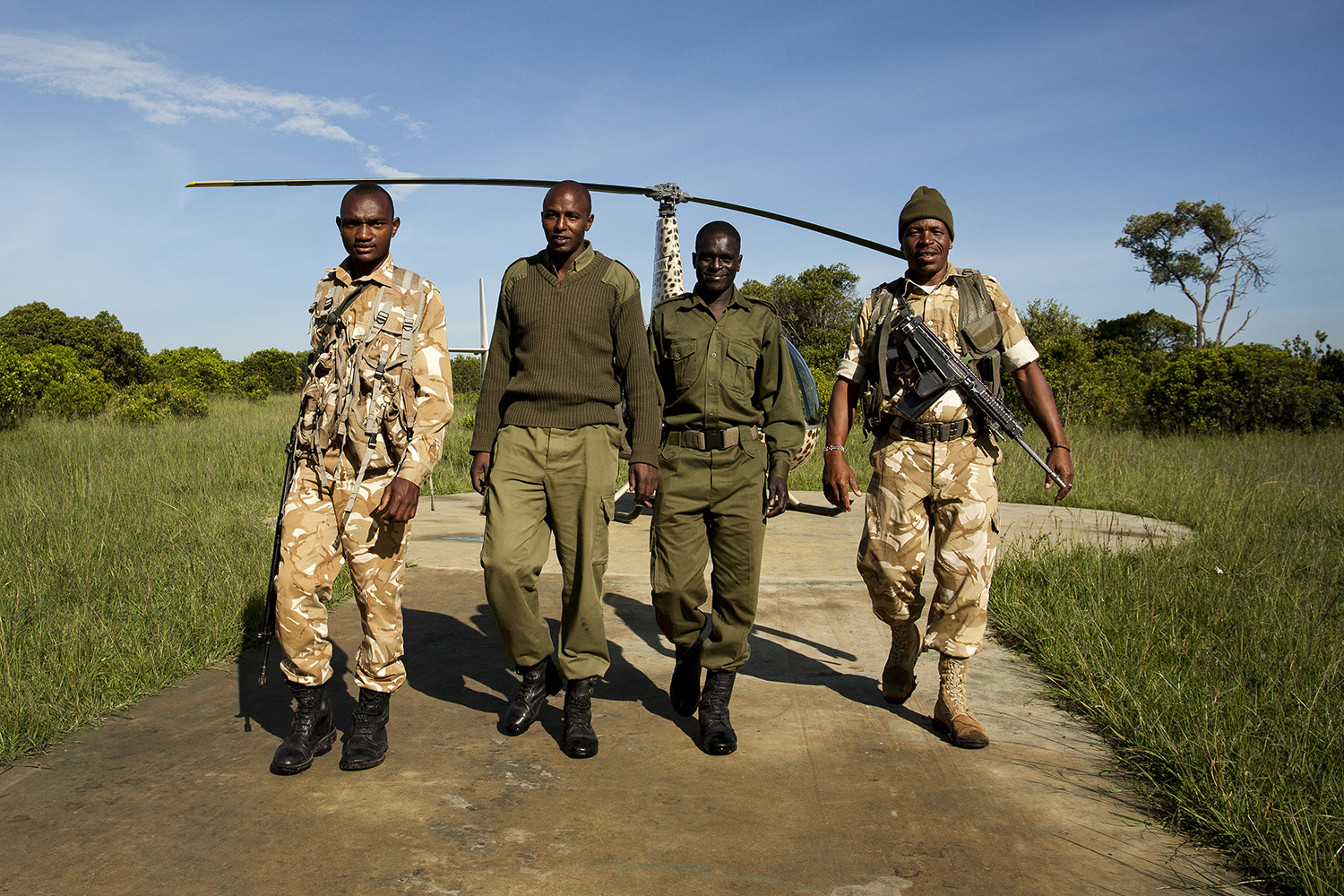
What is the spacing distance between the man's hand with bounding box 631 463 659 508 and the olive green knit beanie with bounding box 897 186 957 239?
4.83ft

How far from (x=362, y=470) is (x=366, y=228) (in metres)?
0.90

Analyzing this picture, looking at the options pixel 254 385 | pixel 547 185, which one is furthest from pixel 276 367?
pixel 547 185

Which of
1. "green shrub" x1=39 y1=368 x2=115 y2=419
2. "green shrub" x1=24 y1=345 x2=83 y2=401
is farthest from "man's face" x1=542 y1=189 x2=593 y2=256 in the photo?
"green shrub" x1=39 y1=368 x2=115 y2=419

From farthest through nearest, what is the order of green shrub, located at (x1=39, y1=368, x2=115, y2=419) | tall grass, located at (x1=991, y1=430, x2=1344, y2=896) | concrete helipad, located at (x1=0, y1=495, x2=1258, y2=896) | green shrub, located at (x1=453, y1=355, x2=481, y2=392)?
green shrub, located at (x1=453, y1=355, x2=481, y2=392), green shrub, located at (x1=39, y1=368, x2=115, y2=419), tall grass, located at (x1=991, y1=430, x2=1344, y2=896), concrete helipad, located at (x1=0, y1=495, x2=1258, y2=896)

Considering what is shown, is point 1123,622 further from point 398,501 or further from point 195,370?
point 195,370

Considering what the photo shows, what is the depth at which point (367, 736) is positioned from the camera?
129 inches

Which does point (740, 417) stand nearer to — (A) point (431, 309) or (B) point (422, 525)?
(A) point (431, 309)

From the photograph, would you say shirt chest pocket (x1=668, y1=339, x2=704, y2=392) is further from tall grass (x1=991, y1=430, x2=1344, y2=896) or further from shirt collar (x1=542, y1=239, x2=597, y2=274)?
tall grass (x1=991, y1=430, x2=1344, y2=896)

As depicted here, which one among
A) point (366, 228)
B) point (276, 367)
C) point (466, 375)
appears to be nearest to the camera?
point (366, 228)

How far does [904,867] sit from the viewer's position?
8.42 feet

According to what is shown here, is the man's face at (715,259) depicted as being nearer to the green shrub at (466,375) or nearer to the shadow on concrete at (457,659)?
the shadow on concrete at (457,659)

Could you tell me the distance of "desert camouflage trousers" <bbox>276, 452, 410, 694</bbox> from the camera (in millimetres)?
3191

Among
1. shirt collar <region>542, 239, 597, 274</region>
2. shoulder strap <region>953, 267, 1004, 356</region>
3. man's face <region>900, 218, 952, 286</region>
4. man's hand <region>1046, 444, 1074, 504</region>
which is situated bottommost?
man's hand <region>1046, 444, 1074, 504</region>

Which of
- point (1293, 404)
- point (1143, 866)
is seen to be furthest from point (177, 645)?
point (1293, 404)
